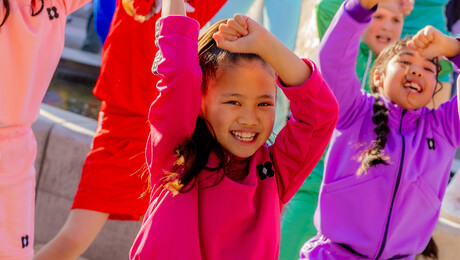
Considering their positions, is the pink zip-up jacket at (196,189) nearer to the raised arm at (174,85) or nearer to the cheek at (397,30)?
the raised arm at (174,85)

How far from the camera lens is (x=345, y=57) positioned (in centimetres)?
318

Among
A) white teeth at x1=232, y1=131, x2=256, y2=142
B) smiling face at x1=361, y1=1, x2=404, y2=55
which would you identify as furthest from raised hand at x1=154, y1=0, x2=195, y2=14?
white teeth at x1=232, y1=131, x2=256, y2=142

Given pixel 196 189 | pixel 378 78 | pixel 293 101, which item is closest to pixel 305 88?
pixel 293 101

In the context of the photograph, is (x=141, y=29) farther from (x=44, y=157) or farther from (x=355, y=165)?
(x=44, y=157)

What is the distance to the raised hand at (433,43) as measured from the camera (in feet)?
9.48

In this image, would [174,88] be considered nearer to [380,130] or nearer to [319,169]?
[380,130]

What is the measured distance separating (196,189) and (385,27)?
2.15m

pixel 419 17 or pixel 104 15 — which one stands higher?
pixel 419 17

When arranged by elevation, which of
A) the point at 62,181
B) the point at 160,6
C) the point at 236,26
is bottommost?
the point at 62,181

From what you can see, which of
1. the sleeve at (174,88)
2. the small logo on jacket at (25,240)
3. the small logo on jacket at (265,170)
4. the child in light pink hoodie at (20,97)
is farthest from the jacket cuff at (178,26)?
the small logo on jacket at (25,240)

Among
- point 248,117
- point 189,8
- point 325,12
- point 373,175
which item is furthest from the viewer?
point 325,12

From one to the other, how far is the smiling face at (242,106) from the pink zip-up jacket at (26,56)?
91 centimetres

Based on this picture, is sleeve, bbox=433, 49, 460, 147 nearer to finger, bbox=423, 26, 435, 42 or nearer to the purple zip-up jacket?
the purple zip-up jacket

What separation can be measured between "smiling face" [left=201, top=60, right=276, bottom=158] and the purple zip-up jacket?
37.6 inches
